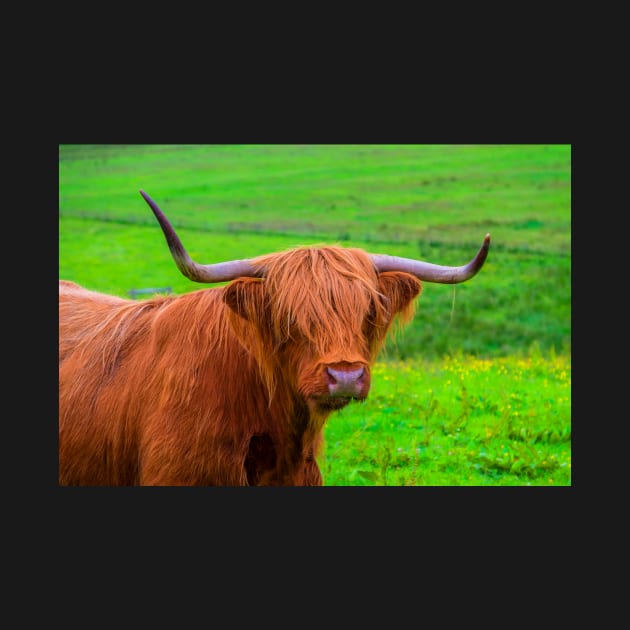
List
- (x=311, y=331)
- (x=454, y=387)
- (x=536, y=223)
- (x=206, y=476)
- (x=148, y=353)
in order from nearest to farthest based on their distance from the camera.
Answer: (x=311, y=331)
(x=206, y=476)
(x=148, y=353)
(x=454, y=387)
(x=536, y=223)

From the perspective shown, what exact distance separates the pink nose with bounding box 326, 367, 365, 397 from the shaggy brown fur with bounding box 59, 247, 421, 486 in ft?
0.07

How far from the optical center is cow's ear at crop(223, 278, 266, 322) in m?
4.72

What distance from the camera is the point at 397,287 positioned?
4.91 meters

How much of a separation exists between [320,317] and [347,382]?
0.38m

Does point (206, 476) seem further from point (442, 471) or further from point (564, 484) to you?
point (564, 484)

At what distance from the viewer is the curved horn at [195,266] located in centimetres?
449

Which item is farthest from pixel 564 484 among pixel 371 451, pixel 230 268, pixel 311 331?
pixel 230 268

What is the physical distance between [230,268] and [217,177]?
108 inches

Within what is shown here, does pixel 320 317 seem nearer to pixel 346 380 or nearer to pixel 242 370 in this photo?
pixel 346 380

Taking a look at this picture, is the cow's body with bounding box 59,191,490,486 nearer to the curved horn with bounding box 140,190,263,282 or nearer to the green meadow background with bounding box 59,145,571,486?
the curved horn with bounding box 140,190,263,282

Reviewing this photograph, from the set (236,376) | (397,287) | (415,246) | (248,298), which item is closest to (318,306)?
(248,298)

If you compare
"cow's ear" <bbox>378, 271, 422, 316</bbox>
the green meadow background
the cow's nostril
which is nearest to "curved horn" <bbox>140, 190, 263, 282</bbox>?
"cow's ear" <bbox>378, 271, 422, 316</bbox>

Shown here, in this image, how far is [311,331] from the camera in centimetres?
454

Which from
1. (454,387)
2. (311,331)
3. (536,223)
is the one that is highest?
(536,223)
